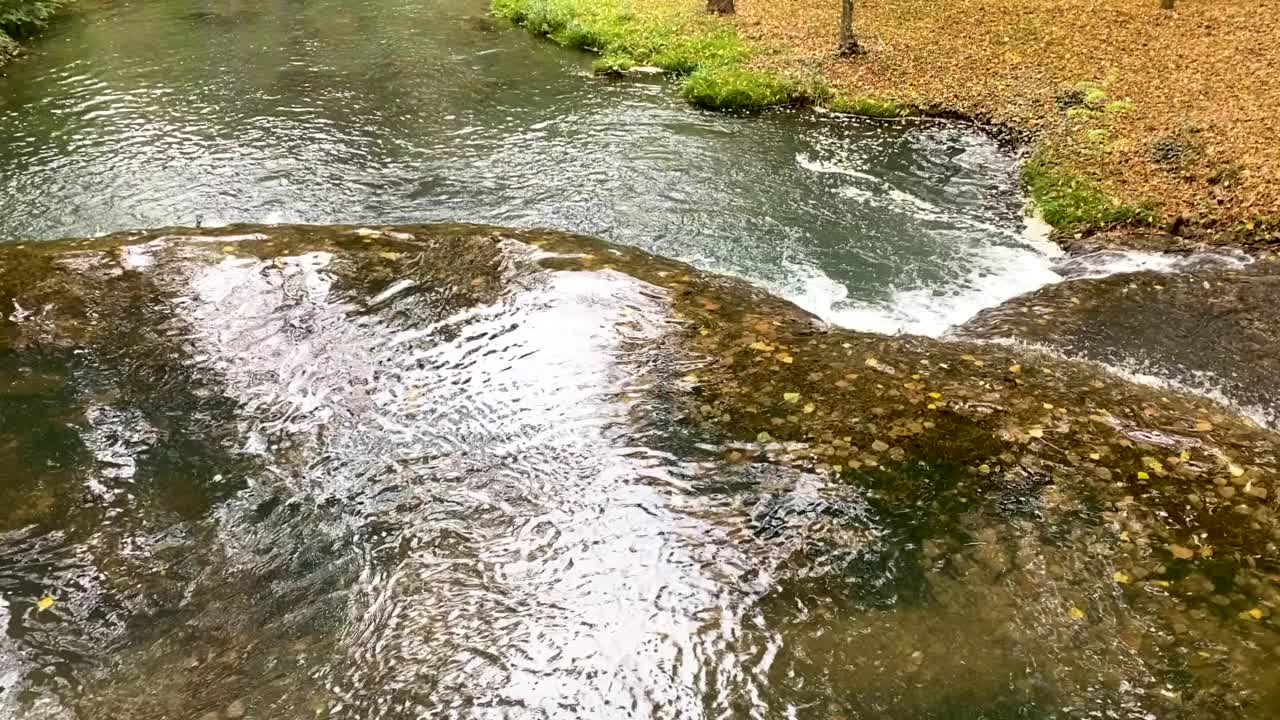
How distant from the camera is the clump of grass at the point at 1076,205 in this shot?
36.3ft

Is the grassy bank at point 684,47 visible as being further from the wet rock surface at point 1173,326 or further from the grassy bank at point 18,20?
the grassy bank at point 18,20

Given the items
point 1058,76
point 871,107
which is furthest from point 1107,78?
point 871,107

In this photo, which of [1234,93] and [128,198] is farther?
[1234,93]

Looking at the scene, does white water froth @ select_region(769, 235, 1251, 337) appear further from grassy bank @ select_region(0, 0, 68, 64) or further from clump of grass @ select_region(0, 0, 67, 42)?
clump of grass @ select_region(0, 0, 67, 42)

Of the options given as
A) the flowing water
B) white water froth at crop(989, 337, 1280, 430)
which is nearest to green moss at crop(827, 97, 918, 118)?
the flowing water

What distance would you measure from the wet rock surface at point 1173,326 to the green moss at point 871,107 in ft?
22.5

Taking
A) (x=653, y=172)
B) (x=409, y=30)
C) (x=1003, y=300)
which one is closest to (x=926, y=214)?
(x=1003, y=300)

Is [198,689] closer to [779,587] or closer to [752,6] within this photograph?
[779,587]

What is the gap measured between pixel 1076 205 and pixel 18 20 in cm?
2490

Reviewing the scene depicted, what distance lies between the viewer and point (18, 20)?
70.7 ft

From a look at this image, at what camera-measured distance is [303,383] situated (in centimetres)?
772

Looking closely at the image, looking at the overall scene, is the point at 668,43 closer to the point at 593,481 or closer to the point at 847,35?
the point at 847,35

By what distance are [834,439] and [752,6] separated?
2011 cm

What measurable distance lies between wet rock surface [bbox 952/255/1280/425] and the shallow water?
705 mm
